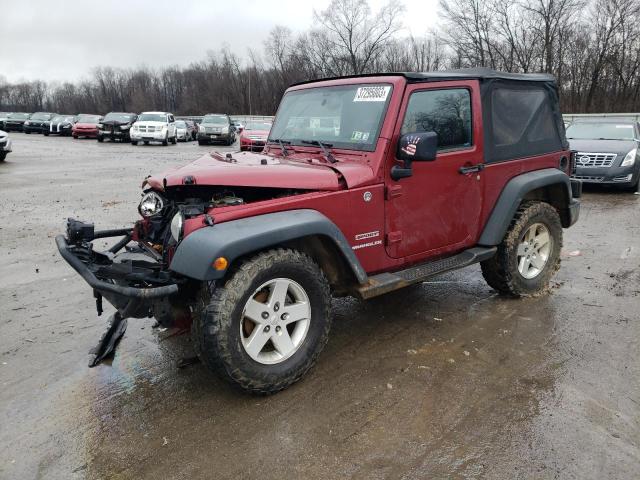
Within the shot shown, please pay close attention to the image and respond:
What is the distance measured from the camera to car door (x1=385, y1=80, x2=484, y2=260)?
12.6 feet

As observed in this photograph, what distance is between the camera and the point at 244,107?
72750mm

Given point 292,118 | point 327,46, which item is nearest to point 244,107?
point 327,46

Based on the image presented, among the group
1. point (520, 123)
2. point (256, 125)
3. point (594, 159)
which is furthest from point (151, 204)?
point (256, 125)

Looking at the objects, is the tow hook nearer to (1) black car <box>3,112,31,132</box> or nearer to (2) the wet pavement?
(2) the wet pavement

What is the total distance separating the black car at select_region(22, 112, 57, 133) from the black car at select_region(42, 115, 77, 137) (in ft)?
2.04

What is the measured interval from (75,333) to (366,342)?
2421 mm

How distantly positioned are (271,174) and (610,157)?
989 centimetres

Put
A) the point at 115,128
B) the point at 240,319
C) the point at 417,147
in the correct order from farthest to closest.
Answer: the point at 115,128, the point at 417,147, the point at 240,319

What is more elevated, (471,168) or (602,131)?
(602,131)

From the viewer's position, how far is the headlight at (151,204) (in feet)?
12.0

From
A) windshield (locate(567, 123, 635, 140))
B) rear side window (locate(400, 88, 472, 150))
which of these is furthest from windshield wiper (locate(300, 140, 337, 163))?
windshield (locate(567, 123, 635, 140))

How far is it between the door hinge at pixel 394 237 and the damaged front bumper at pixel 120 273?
1590mm

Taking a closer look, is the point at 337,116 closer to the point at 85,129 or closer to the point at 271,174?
the point at 271,174

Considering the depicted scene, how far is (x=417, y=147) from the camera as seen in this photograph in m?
3.50
